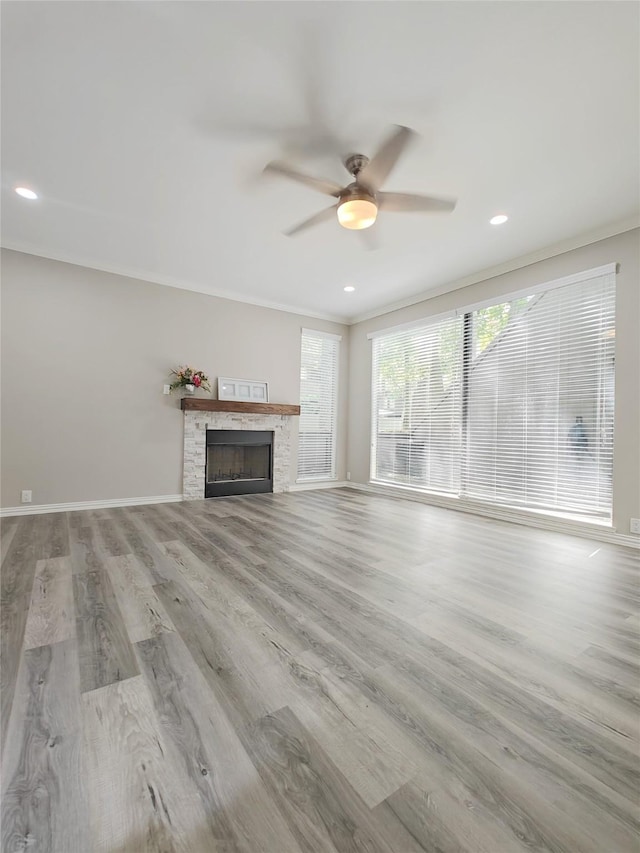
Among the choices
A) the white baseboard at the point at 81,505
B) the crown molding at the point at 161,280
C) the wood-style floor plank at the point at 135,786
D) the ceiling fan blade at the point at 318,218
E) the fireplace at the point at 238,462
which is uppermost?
the crown molding at the point at 161,280

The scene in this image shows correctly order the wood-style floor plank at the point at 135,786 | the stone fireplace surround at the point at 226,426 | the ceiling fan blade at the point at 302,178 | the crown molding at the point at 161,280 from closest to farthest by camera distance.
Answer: the wood-style floor plank at the point at 135,786, the ceiling fan blade at the point at 302,178, the crown molding at the point at 161,280, the stone fireplace surround at the point at 226,426

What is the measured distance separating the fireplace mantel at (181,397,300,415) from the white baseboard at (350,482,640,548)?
197 cm

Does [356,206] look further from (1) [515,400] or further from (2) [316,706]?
(1) [515,400]

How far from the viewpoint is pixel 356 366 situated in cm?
638

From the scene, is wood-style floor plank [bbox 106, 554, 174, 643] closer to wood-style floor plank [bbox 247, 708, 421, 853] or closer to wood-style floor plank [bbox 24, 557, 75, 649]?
wood-style floor plank [bbox 24, 557, 75, 649]

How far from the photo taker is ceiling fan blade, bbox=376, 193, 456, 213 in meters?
2.44

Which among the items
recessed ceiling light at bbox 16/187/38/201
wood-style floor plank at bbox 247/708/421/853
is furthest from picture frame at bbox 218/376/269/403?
wood-style floor plank at bbox 247/708/421/853

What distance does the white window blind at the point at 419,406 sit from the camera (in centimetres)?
484

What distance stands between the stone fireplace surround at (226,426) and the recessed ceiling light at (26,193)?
240 cm

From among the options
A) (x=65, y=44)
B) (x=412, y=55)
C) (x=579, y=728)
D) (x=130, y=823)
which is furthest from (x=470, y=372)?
(x=130, y=823)

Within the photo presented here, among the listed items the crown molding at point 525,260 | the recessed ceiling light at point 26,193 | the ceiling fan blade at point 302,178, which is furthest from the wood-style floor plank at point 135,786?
the crown molding at point 525,260

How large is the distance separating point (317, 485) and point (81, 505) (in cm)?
335

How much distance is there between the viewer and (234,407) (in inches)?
202

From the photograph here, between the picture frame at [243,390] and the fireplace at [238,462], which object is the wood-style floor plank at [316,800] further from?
the picture frame at [243,390]
